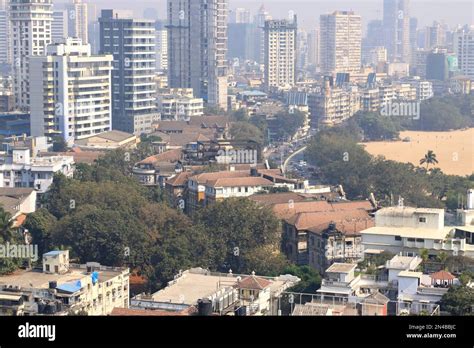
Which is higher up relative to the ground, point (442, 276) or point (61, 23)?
point (61, 23)

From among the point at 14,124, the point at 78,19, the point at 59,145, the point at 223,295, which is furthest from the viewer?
the point at 78,19

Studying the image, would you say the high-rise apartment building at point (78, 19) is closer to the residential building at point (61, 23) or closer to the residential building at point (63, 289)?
the residential building at point (61, 23)

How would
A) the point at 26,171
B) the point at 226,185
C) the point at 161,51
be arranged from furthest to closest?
the point at 161,51 → the point at 26,171 → the point at 226,185

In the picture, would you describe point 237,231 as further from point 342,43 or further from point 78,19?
point 342,43

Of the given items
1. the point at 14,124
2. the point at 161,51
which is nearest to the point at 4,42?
the point at 161,51

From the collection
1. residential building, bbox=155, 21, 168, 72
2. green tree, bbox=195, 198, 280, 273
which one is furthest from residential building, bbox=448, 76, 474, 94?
green tree, bbox=195, 198, 280, 273

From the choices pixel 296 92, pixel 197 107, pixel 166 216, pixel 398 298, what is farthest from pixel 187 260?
pixel 296 92
